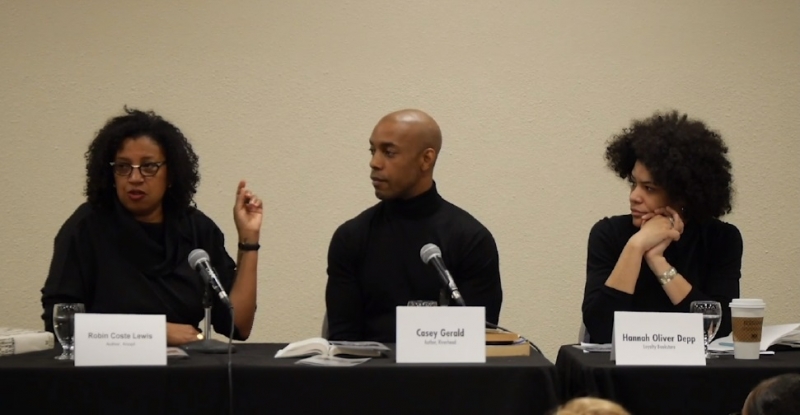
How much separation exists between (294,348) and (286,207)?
5.58 feet

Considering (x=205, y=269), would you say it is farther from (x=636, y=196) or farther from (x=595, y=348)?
(x=636, y=196)

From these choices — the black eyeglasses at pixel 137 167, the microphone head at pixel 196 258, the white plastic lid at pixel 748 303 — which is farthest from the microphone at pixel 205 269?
the white plastic lid at pixel 748 303

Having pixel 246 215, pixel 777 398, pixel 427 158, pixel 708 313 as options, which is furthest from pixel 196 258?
pixel 777 398

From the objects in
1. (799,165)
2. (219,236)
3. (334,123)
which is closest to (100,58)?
(334,123)

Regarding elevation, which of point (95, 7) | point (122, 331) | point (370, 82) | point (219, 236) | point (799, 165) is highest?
point (95, 7)

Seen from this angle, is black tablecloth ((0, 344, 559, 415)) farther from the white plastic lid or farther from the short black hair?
the short black hair

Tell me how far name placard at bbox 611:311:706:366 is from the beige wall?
1.77 metres

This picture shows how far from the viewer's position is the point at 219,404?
7.10ft

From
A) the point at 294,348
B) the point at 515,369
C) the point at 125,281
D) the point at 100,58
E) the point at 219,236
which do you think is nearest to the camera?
the point at 515,369

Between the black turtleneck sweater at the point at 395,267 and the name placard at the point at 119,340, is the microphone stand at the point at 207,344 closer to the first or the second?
the name placard at the point at 119,340

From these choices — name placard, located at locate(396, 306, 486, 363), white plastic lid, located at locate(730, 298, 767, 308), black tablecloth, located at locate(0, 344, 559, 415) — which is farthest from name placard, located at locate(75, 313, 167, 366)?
white plastic lid, located at locate(730, 298, 767, 308)

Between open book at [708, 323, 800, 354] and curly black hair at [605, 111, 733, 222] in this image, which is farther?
curly black hair at [605, 111, 733, 222]

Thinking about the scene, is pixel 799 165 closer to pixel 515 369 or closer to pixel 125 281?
pixel 515 369

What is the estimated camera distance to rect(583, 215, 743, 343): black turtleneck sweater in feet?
9.44
